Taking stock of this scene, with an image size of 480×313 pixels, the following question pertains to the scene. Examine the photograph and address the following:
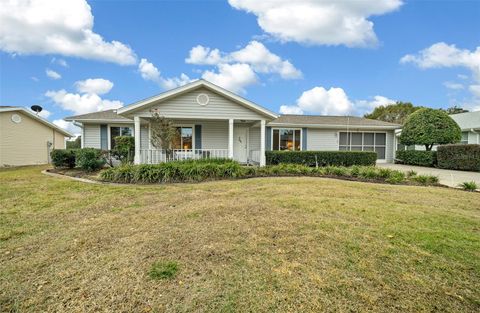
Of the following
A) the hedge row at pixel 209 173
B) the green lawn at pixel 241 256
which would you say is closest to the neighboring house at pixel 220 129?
the hedge row at pixel 209 173

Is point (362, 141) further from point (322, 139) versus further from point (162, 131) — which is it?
point (162, 131)

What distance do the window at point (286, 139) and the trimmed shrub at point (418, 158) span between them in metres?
7.15

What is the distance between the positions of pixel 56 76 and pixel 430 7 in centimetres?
2173

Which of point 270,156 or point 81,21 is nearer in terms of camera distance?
point 81,21

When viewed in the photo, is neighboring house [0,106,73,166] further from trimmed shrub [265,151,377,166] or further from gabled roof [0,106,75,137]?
trimmed shrub [265,151,377,166]

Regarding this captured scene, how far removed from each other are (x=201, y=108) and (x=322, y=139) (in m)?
9.18

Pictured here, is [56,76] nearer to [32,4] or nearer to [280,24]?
[32,4]

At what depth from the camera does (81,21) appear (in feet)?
37.9

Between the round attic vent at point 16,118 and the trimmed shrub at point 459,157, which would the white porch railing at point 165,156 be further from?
the trimmed shrub at point 459,157

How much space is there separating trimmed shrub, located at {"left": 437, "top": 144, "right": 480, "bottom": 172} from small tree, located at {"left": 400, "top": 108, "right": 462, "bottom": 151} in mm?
1575

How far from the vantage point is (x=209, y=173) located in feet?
29.8

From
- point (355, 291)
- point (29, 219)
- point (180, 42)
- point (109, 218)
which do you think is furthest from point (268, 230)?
point (180, 42)

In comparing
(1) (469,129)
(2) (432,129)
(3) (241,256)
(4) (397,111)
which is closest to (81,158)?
(3) (241,256)

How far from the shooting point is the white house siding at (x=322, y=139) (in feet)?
55.0
